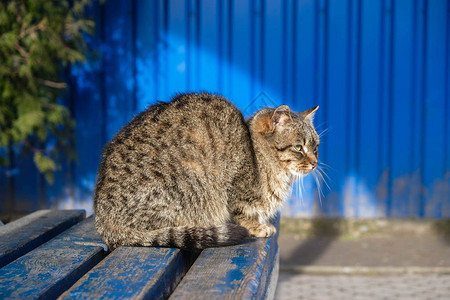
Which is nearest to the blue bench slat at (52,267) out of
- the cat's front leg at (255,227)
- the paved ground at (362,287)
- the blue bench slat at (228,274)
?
the blue bench slat at (228,274)

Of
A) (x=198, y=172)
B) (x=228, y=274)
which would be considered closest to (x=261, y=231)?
(x=198, y=172)

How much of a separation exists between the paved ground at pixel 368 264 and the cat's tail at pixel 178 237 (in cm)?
229

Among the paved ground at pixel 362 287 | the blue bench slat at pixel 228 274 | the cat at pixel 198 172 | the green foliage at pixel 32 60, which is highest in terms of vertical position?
the green foliage at pixel 32 60

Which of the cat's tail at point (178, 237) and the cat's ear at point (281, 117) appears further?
the cat's ear at point (281, 117)

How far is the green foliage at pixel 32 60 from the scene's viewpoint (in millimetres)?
4309

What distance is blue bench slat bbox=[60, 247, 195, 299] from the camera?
1475mm

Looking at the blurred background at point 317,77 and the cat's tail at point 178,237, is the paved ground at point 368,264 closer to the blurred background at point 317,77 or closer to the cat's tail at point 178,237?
the blurred background at point 317,77

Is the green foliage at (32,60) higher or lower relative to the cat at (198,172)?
higher

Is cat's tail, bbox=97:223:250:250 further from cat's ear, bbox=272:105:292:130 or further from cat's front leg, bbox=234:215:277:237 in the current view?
cat's ear, bbox=272:105:292:130

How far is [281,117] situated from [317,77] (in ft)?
10.6

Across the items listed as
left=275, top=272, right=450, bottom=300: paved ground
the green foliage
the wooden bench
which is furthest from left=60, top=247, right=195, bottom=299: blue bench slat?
the green foliage

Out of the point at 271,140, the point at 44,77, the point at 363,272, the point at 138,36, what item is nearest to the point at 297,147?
the point at 271,140

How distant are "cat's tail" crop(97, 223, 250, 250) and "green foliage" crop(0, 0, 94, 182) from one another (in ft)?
8.82

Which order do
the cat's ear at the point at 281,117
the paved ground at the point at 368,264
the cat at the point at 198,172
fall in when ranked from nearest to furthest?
the cat at the point at 198,172 < the cat's ear at the point at 281,117 < the paved ground at the point at 368,264
